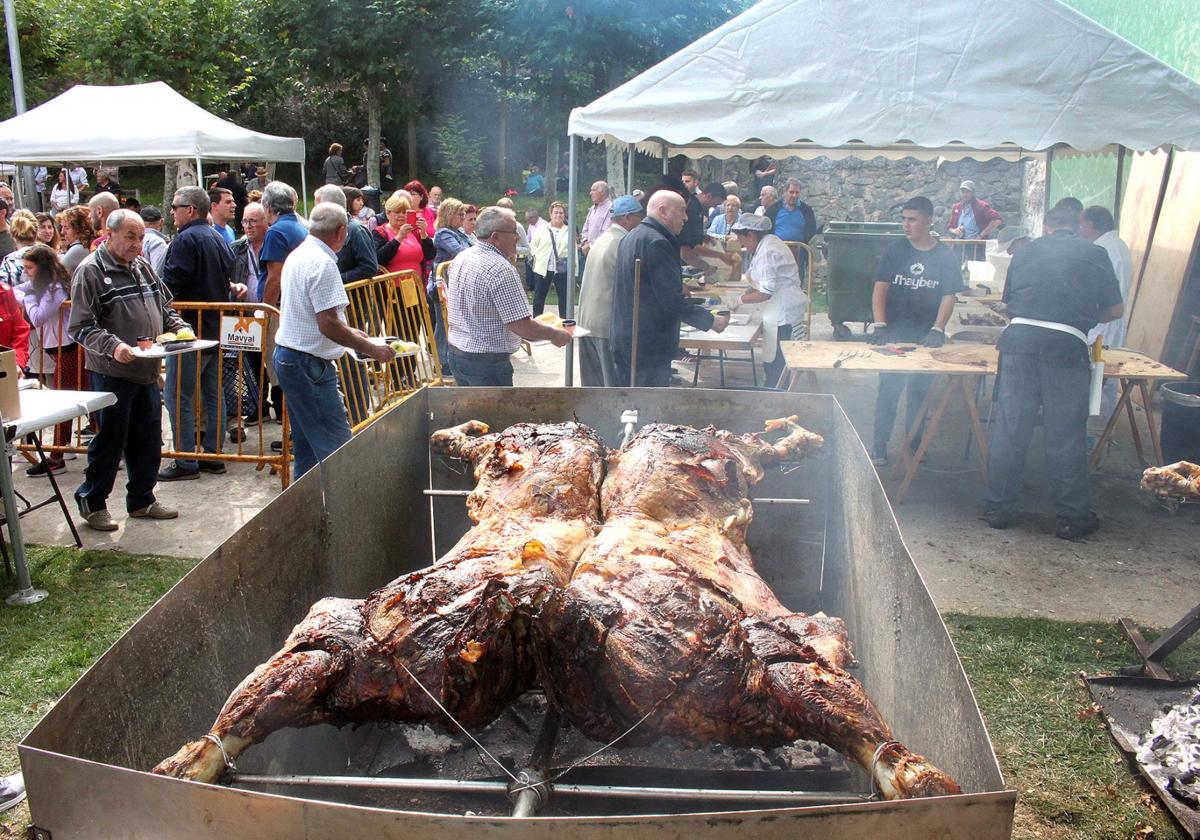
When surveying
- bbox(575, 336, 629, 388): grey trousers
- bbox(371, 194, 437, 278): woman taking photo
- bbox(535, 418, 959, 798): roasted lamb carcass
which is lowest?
bbox(535, 418, 959, 798): roasted lamb carcass

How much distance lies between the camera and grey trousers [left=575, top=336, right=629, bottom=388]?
294 inches

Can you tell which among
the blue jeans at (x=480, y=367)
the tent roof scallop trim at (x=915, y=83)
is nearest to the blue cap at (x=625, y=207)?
the tent roof scallop trim at (x=915, y=83)

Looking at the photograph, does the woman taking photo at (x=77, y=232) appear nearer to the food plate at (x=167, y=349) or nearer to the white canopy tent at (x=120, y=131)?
the food plate at (x=167, y=349)

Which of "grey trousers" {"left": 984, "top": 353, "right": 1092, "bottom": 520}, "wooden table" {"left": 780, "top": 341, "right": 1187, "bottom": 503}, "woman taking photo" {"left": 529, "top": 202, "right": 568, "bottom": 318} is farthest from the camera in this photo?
"woman taking photo" {"left": 529, "top": 202, "right": 568, "bottom": 318}

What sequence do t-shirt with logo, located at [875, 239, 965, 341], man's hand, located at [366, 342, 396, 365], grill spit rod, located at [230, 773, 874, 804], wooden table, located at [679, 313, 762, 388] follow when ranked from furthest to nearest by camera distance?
wooden table, located at [679, 313, 762, 388]
t-shirt with logo, located at [875, 239, 965, 341]
man's hand, located at [366, 342, 396, 365]
grill spit rod, located at [230, 773, 874, 804]

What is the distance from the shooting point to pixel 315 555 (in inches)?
131

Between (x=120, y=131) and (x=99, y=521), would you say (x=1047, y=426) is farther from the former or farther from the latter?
(x=120, y=131)

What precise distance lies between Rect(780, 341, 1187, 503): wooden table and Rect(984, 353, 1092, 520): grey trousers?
306mm

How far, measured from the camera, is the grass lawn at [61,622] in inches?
160

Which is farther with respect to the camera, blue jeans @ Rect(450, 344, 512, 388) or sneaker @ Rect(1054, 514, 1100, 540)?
blue jeans @ Rect(450, 344, 512, 388)

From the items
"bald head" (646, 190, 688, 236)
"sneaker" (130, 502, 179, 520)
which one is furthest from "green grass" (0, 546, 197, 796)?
"bald head" (646, 190, 688, 236)

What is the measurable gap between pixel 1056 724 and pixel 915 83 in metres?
4.48

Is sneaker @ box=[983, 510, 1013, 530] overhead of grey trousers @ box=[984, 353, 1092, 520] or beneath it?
beneath

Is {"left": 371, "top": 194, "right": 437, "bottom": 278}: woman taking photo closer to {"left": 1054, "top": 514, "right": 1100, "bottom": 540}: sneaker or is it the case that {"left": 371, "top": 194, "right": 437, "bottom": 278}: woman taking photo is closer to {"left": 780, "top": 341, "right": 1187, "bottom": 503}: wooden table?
{"left": 780, "top": 341, "right": 1187, "bottom": 503}: wooden table
